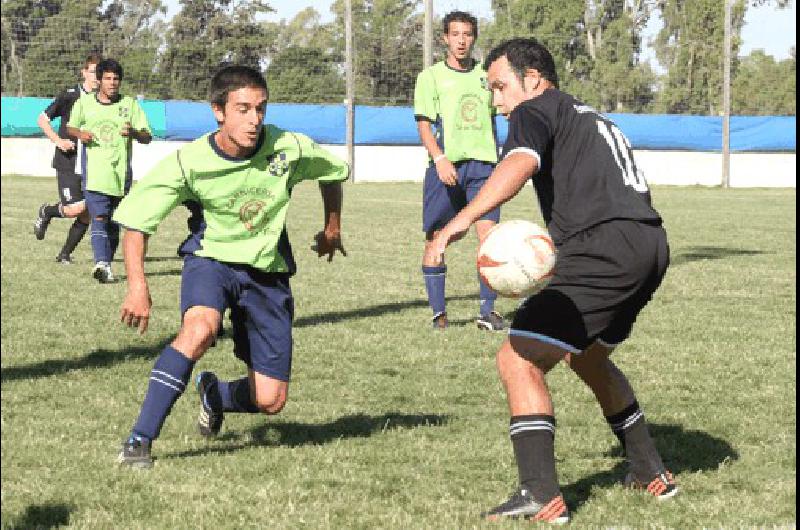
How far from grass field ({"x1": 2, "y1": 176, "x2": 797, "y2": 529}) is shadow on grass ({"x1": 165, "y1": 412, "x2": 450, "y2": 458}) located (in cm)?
→ 2

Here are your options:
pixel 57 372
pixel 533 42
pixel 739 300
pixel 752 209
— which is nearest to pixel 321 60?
pixel 752 209

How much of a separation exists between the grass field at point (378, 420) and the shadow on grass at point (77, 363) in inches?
0.8

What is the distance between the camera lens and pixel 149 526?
15.3ft

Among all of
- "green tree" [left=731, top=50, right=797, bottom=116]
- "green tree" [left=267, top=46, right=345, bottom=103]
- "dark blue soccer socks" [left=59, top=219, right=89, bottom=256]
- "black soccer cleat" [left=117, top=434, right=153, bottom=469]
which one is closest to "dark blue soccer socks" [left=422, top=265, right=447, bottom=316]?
"black soccer cleat" [left=117, top=434, right=153, bottom=469]

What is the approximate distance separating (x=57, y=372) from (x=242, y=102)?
293cm

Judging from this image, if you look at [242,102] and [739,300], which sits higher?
[242,102]

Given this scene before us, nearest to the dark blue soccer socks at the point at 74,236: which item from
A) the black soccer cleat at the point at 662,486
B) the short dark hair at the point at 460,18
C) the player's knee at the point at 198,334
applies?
the short dark hair at the point at 460,18

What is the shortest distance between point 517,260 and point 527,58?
2.72 ft

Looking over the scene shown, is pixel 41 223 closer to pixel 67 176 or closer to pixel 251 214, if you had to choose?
pixel 67 176

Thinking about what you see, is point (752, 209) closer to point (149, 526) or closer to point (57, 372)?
point (57, 372)

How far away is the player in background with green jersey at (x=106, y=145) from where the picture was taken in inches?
513

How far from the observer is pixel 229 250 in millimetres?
5883

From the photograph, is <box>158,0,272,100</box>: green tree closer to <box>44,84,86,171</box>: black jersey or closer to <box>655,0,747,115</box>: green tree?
<box>655,0,747,115</box>: green tree

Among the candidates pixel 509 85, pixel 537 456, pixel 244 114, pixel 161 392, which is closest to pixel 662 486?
pixel 537 456
